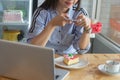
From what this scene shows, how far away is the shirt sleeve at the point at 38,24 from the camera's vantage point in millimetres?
1640

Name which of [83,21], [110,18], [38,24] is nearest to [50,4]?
[38,24]

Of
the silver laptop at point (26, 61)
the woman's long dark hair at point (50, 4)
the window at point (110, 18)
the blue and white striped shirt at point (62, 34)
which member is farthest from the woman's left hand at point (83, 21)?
the window at point (110, 18)

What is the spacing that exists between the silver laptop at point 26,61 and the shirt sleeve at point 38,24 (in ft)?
1.82

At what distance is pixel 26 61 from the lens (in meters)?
1.04

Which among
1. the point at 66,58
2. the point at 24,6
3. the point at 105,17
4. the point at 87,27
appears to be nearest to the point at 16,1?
the point at 24,6

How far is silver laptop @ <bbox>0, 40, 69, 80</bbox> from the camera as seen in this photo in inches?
39.1

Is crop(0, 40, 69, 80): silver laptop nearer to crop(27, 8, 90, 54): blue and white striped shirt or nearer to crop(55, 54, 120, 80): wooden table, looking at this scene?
crop(55, 54, 120, 80): wooden table

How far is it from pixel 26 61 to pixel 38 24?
641 mm

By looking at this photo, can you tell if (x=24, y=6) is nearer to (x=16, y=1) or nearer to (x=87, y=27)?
(x=16, y=1)

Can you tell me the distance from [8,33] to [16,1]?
38 cm

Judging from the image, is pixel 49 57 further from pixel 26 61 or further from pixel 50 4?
pixel 50 4

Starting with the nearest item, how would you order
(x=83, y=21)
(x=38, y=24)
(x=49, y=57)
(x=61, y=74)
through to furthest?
(x=49, y=57) < (x=61, y=74) < (x=83, y=21) < (x=38, y=24)

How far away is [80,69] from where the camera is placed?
1282mm

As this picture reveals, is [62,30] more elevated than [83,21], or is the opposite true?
[83,21]
